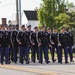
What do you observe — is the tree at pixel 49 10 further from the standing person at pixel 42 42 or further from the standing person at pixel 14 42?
the standing person at pixel 42 42

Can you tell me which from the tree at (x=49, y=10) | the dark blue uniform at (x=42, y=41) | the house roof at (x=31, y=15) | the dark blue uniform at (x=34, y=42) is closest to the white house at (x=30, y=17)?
the house roof at (x=31, y=15)

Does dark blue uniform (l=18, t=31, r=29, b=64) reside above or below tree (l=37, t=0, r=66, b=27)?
below

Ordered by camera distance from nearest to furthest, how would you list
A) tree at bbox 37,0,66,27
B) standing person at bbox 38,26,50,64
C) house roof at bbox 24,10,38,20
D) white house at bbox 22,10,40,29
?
standing person at bbox 38,26,50,64 → tree at bbox 37,0,66,27 → white house at bbox 22,10,40,29 → house roof at bbox 24,10,38,20

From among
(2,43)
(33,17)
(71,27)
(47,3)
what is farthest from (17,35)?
(33,17)

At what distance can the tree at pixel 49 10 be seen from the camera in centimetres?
4806

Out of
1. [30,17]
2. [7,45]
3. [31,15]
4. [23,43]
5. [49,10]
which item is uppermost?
[49,10]

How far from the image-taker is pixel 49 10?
49.0 m

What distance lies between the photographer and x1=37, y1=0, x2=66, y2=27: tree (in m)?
48.1

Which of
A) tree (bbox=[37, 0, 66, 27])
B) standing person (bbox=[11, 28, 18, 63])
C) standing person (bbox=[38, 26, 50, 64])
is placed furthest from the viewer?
tree (bbox=[37, 0, 66, 27])

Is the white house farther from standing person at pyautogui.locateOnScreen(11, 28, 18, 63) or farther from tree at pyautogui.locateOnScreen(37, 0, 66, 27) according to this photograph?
standing person at pyautogui.locateOnScreen(11, 28, 18, 63)

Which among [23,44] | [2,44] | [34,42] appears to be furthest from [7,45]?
[34,42]

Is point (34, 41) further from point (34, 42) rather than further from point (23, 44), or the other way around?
point (23, 44)

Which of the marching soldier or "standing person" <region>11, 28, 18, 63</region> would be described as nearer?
the marching soldier

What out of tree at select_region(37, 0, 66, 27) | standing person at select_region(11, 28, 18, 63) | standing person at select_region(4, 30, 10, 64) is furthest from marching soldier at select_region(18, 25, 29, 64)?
tree at select_region(37, 0, 66, 27)
